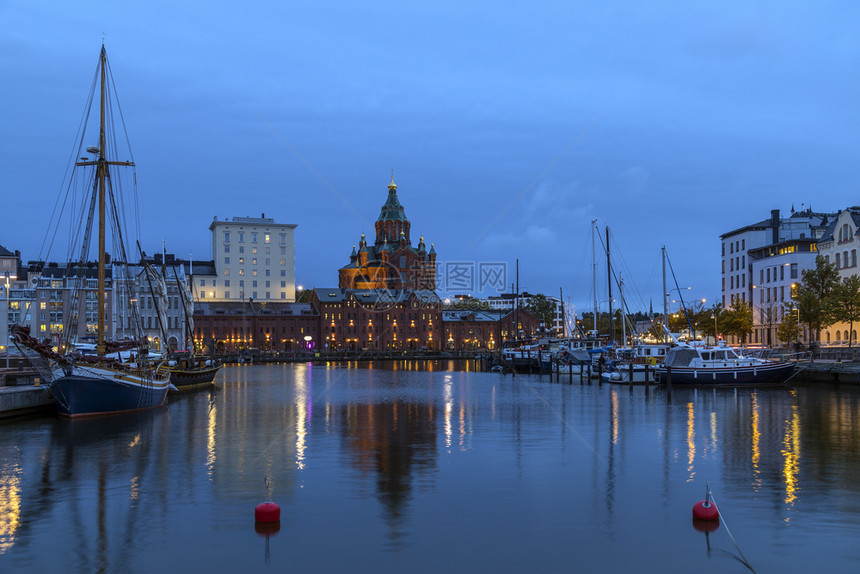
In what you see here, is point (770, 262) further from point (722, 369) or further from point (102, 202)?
point (102, 202)

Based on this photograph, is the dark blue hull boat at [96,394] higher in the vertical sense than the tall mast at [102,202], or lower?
lower

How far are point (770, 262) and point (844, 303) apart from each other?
116 feet

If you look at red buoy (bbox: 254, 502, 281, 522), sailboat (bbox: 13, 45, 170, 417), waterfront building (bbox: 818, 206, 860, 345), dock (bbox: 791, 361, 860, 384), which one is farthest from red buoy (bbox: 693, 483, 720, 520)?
waterfront building (bbox: 818, 206, 860, 345)

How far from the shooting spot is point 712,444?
3531 cm

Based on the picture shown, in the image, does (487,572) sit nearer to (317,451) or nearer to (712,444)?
(317,451)

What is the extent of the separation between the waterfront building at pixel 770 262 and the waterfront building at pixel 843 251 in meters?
6.00

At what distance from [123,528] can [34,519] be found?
3228mm

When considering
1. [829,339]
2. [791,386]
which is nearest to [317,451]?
[791,386]

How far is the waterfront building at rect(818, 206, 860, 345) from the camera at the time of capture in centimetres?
9131

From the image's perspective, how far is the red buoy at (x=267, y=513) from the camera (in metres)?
21.1

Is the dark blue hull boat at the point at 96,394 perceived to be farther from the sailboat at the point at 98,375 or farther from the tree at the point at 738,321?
the tree at the point at 738,321

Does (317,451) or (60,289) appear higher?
(60,289)

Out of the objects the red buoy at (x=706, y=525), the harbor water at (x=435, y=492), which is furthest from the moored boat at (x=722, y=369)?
the red buoy at (x=706, y=525)

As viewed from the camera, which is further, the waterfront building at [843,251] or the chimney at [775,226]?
the chimney at [775,226]
